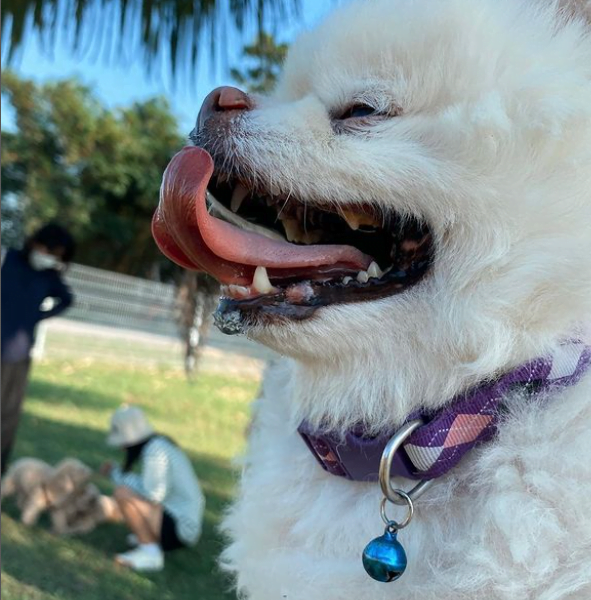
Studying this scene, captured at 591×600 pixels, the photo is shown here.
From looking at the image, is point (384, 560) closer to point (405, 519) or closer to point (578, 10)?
point (405, 519)

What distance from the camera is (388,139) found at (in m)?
1.18

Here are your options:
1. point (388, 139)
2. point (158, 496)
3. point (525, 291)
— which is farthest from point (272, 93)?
point (158, 496)

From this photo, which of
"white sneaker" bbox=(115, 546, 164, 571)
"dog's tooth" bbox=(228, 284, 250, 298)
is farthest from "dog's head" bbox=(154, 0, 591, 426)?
"white sneaker" bbox=(115, 546, 164, 571)

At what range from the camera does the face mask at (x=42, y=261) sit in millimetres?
4714

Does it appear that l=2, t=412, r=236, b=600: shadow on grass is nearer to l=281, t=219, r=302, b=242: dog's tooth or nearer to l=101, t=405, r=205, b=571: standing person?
l=101, t=405, r=205, b=571: standing person

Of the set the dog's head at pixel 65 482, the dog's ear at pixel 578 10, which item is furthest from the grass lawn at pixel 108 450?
the dog's ear at pixel 578 10

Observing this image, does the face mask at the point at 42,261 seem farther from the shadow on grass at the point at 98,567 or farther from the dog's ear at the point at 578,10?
the dog's ear at the point at 578,10

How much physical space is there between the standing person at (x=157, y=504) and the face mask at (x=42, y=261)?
4.16 ft

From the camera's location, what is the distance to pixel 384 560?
103cm

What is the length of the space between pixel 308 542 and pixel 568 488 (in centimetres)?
46

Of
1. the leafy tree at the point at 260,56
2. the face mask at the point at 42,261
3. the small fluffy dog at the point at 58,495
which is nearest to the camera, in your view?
the leafy tree at the point at 260,56

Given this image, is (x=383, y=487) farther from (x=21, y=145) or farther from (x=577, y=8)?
(x=21, y=145)

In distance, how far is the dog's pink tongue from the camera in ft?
3.88

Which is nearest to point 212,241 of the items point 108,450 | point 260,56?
point 260,56
